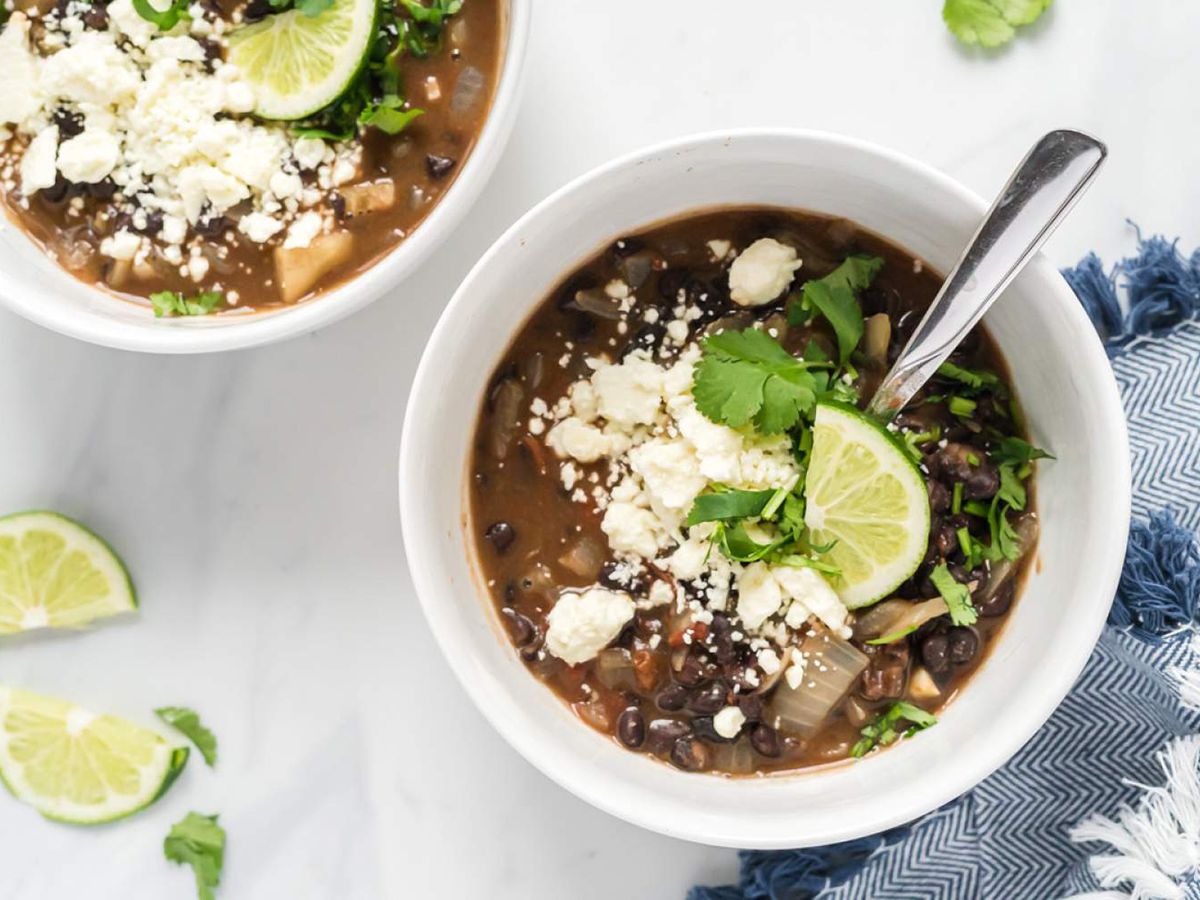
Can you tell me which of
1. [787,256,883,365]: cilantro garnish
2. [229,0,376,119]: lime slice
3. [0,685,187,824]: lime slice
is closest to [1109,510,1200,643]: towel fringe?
[787,256,883,365]: cilantro garnish

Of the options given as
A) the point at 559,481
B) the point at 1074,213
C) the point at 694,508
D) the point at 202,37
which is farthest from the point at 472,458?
the point at 1074,213

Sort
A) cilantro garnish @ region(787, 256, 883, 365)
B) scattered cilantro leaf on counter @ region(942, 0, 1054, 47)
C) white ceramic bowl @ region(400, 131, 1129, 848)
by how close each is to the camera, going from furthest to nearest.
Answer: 1. scattered cilantro leaf on counter @ region(942, 0, 1054, 47)
2. cilantro garnish @ region(787, 256, 883, 365)
3. white ceramic bowl @ region(400, 131, 1129, 848)

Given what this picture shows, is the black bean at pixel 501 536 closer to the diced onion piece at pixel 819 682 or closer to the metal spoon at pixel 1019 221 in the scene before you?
the diced onion piece at pixel 819 682

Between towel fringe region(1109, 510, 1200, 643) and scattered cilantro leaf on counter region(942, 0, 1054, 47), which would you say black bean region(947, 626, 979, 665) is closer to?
towel fringe region(1109, 510, 1200, 643)

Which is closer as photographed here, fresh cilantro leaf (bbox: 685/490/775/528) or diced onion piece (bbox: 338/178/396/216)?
fresh cilantro leaf (bbox: 685/490/775/528)

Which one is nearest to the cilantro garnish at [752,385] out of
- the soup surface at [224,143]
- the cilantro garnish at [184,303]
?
the soup surface at [224,143]

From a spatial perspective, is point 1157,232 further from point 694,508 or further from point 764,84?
point 694,508

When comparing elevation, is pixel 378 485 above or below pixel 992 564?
below
